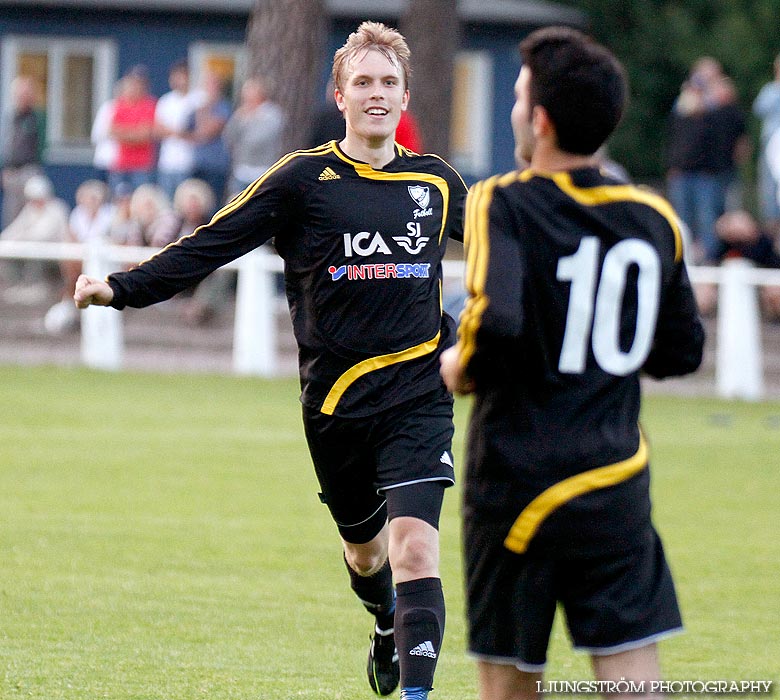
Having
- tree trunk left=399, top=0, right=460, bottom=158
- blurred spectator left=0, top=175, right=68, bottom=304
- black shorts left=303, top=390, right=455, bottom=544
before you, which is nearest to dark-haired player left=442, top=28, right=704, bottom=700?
black shorts left=303, top=390, right=455, bottom=544

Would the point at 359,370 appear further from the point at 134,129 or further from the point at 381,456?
the point at 134,129

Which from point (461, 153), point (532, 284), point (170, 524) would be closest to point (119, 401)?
point (170, 524)

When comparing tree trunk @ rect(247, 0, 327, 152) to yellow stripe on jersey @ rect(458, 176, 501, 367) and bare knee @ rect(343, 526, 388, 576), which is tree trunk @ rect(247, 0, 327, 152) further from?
yellow stripe on jersey @ rect(458, 176, 501, 367)

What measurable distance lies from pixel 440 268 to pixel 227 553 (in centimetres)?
320

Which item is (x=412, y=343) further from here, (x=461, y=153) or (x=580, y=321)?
(x=461, y=153)

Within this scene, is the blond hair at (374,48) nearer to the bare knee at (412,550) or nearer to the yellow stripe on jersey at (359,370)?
the yellow stripe on jersey at (359,370)

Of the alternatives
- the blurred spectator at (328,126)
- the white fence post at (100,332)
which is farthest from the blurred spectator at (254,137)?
the blurred spectator at (328,126)

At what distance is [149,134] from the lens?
22.4 m

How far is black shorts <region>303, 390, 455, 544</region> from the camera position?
19.0ft

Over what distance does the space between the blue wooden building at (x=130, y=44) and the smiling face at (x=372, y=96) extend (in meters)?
23.6

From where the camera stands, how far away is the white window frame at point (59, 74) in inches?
1188

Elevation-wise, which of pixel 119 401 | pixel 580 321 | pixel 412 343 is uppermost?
pixel 580 321

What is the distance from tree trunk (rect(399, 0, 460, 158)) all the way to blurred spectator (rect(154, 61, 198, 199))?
124 inches

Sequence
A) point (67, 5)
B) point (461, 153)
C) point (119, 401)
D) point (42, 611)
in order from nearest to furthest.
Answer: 1. point (42, 611)
2. point (119, 401)
3. point (67, 5)
4. point (461, 153)
